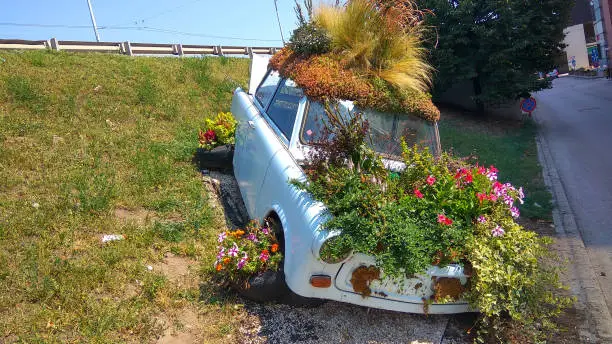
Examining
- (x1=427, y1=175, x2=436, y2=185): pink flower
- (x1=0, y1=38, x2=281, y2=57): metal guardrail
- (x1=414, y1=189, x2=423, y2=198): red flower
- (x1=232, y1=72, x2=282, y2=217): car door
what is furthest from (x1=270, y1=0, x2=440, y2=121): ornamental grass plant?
(x1=0, y1=38, x2=281, y2=57): metal guardrail

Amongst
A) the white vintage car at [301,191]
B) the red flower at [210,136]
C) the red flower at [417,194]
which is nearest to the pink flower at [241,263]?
the white vintage car at [301,191]

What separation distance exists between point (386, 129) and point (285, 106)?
113 centimetres

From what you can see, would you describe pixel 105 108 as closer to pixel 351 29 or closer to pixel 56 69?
pixel 56 69

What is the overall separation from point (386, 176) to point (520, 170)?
686cm

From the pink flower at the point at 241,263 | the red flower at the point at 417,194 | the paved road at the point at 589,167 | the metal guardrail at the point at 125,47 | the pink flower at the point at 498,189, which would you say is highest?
the metal guardrail at the point at 125,47

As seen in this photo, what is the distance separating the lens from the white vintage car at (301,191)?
10.6 ft

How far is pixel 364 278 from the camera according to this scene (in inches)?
129

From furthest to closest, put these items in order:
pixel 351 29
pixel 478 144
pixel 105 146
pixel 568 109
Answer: pixel 568 109
pixel 478 144
pixel 105 146
pixel 351 29

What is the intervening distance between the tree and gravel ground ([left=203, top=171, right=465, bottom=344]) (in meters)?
12.3

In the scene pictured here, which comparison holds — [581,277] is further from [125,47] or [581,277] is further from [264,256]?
[125,47]

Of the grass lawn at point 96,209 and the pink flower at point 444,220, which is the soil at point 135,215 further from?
the pink flower at point 444,220

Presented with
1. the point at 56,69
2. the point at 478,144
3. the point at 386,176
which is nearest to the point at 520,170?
the point at 478,144

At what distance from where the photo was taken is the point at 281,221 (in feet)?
11.8

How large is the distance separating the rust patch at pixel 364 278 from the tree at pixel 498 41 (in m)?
12.6
